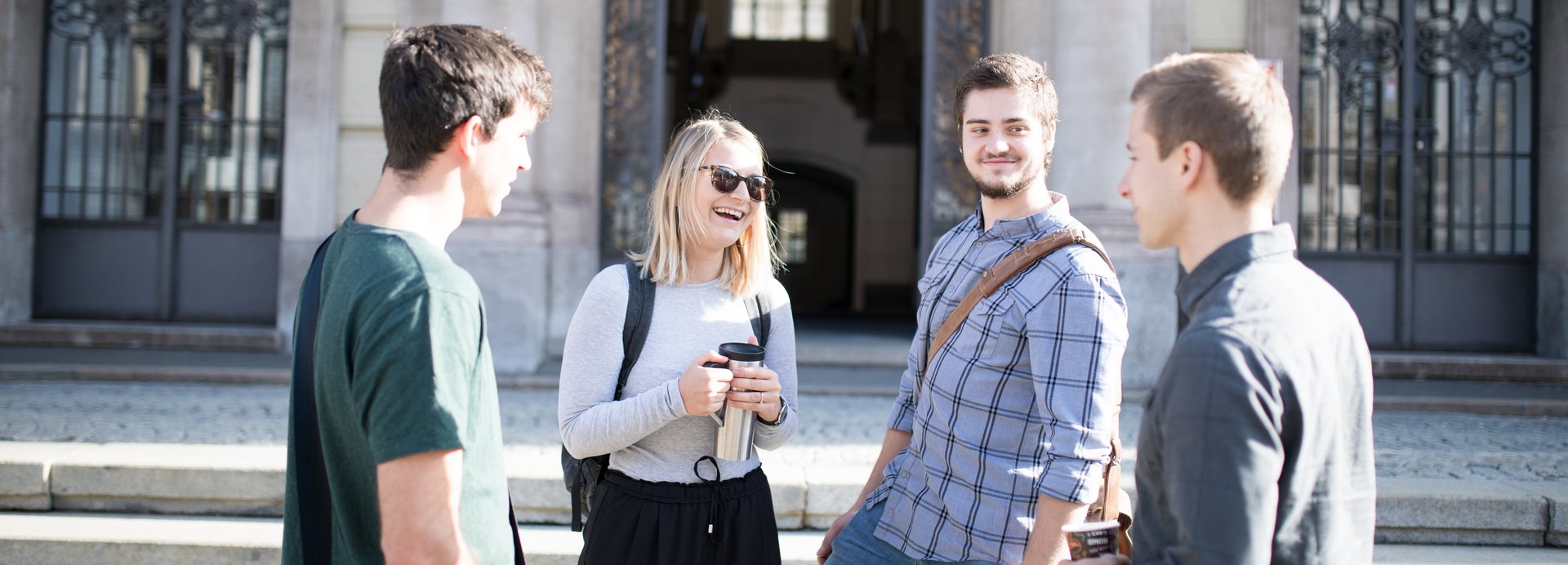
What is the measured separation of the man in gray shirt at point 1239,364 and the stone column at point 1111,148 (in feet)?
20.7

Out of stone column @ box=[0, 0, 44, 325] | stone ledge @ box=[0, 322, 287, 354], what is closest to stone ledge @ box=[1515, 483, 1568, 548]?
stone ledge @ box=[0, 322, 287, 354]

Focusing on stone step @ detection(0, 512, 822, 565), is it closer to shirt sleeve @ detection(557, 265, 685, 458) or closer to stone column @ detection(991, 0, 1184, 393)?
shirt sleeve @ detection(557, 265, 685, 458)

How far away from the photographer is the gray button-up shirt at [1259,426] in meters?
1.42

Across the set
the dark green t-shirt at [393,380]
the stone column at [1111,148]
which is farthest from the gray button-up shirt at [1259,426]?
the stone column at [1111,148]

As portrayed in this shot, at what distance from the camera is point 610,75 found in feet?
28.1

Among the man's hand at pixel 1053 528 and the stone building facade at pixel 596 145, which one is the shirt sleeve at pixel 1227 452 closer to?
the man's hand at pixel 1053 528

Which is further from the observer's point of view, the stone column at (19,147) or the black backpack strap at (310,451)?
the stone column at (19,147)

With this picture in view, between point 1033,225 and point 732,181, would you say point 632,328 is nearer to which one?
point 732,181

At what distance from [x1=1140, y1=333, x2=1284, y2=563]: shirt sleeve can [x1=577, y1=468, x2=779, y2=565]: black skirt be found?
132 centimetres

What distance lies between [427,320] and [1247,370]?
3.89ft

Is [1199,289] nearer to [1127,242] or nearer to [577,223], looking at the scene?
[1127,242]

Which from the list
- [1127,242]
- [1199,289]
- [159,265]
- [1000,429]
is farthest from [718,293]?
[159,265]

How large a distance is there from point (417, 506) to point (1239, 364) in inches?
47.7

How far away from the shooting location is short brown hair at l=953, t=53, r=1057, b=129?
96.5 inches
